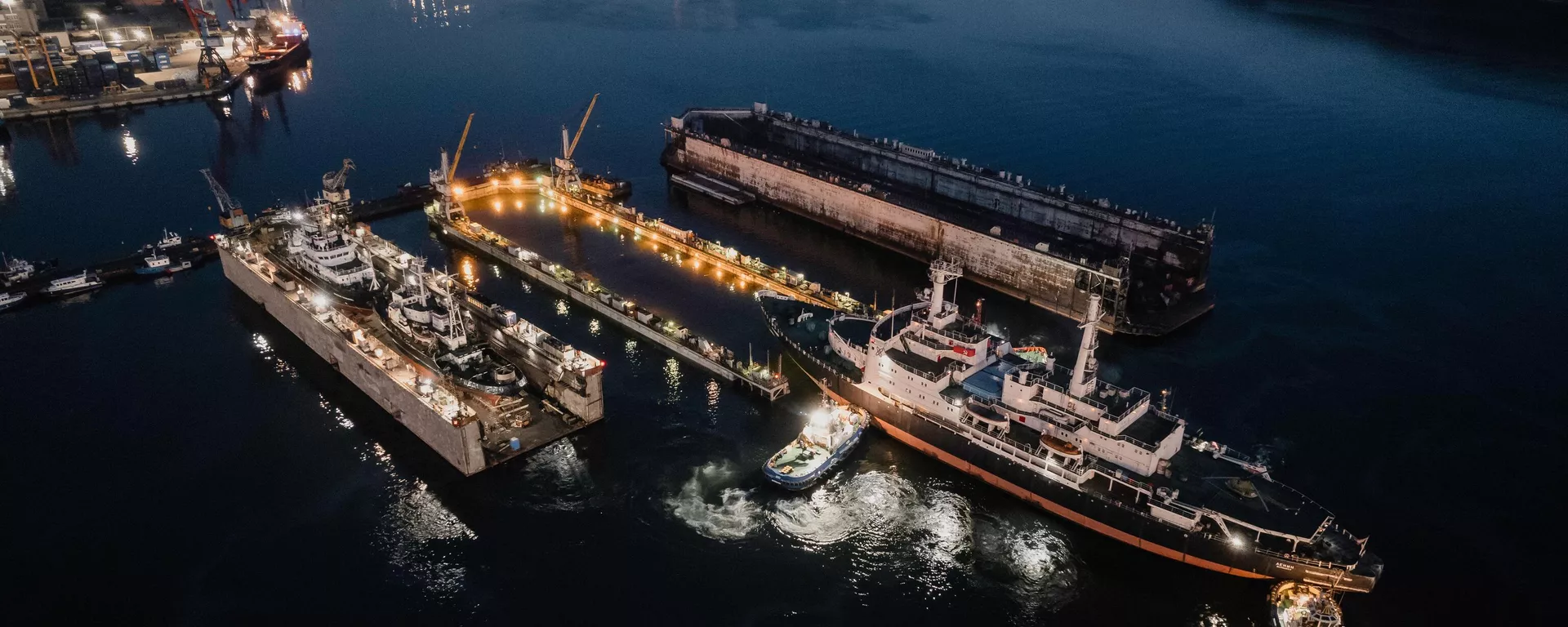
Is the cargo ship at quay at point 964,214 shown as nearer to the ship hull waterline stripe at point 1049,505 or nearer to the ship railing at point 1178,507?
the ship hull waterline stripe at point 1049,505

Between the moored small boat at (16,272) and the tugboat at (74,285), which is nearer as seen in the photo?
the tugboat at (74,285)

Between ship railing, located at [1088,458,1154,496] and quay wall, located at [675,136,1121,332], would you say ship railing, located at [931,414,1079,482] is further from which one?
quay wall, located at [675,136,1121,332]

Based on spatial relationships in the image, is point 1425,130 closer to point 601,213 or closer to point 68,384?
point 601,213

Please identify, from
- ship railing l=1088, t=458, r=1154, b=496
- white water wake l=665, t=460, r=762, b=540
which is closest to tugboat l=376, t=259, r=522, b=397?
white water wake l=665, t=460, r=762, b=540

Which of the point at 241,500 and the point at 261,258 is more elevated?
the point at 261,258

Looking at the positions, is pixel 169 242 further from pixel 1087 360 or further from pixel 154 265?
pixel 1087 360

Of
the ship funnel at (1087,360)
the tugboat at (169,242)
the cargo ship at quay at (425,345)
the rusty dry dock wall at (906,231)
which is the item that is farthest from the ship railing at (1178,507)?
the tugboat at (169,242)

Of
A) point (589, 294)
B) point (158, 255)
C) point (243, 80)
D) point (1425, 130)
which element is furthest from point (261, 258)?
point (1425, 130)
